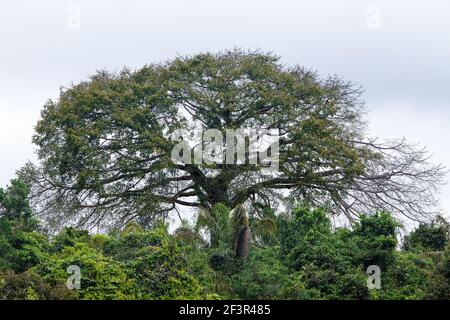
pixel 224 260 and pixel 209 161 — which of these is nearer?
pixel 224 260

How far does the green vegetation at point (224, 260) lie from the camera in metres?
22.3

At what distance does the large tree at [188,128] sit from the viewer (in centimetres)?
3155

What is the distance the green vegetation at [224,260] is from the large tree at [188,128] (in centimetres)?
303

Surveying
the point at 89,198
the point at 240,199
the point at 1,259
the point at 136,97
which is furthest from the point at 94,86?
the point at 1,259

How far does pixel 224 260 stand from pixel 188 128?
6.98 meters

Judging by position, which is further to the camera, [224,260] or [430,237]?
[430,237]

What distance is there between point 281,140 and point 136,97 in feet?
15.4

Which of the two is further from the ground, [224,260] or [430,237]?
[430,237]

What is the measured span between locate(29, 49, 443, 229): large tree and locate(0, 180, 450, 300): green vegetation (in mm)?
3030

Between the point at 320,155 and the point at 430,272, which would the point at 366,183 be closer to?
the point at 320,155

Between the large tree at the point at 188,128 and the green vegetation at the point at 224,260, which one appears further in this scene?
the large tree at the point at 188,128

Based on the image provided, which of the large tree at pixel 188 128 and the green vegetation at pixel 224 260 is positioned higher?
the large tree at pixel 188 128

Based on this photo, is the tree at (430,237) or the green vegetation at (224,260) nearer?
the green vegetation at (224,260)

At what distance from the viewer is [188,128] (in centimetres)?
3173
